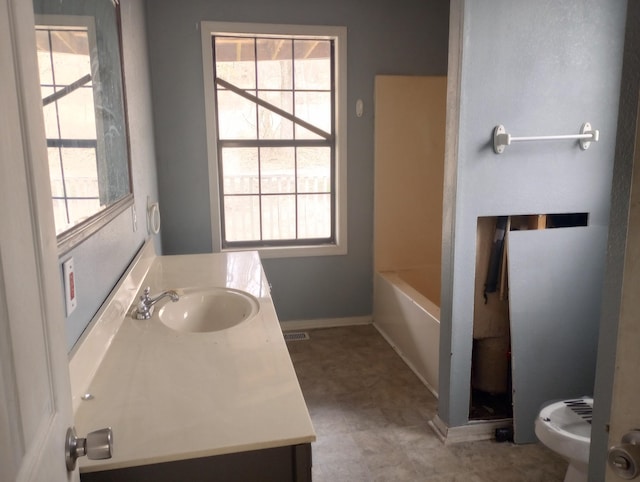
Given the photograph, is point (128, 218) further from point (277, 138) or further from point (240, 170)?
point (277, 138)

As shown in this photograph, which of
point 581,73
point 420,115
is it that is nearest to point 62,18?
point 581,73

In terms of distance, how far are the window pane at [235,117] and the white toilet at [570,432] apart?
8.51 ft

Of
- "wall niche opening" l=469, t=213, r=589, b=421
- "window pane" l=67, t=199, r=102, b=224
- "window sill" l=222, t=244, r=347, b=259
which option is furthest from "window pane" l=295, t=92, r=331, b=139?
"window pane" l=67, t=199, r=102, b=224

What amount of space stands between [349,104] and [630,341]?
3.04 meters

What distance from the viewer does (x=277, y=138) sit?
3613 mm

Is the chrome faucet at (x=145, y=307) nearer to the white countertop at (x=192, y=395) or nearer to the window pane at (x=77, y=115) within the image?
the white countertop at (x=192, y=395)

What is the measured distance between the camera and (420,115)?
3611 millimetres

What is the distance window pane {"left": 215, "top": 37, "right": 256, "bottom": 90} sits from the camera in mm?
3451

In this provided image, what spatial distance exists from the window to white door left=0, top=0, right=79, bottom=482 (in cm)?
280

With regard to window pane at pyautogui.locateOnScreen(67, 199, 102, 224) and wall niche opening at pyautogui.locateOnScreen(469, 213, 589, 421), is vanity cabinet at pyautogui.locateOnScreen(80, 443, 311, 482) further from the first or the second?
wall niche opening at pyautogui.locateOnScreen(469, 213, 589, 421)

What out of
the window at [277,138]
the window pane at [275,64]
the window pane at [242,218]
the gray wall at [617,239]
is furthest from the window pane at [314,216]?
the gray wall at [617,239]

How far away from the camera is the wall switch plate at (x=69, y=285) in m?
1.19

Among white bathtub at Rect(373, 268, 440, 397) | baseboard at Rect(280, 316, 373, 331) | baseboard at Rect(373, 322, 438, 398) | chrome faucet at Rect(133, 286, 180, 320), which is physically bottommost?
baseboard at Rect(373, 322, 438, 398)

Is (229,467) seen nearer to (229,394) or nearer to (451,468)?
(229,394)
